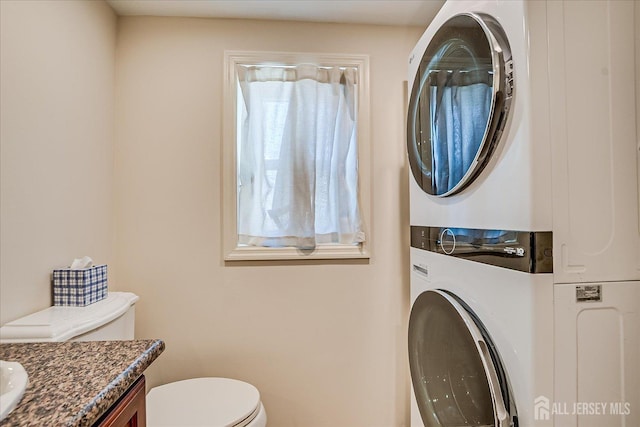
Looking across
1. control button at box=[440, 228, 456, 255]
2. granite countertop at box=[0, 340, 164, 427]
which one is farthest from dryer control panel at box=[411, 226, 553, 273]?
granite countertop at box=[0, 340, 164, 427]

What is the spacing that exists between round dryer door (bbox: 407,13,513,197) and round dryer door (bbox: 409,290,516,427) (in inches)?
15.2

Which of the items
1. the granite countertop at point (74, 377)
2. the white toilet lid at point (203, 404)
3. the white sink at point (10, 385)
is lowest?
the white toilet lid at point (203, 404)

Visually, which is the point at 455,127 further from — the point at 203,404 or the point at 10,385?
the point at 203,404

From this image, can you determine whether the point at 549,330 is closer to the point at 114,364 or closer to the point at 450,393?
the point at 450,393

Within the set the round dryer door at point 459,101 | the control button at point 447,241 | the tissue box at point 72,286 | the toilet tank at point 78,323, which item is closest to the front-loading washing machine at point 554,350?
the control button at point 447,241

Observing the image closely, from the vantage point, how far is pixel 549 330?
799 millimetres

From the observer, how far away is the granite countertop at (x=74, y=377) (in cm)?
56

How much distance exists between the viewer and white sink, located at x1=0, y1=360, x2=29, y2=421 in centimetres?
56

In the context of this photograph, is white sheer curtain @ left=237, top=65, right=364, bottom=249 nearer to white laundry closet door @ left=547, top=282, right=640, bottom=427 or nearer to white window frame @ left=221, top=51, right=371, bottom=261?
white window frame @ left=221, top=51, right=371, bottom=261

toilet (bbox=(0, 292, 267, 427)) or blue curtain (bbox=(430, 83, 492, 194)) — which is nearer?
blue curtain (bbox=(430, 83, 492, 194))

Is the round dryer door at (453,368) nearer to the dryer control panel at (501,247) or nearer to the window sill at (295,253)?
the dryer control panel at (501,247)

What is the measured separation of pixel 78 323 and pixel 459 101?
1378mm

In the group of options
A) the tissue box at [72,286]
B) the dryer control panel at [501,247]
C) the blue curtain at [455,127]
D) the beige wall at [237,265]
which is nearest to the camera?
the dryer control panel at [501,247]

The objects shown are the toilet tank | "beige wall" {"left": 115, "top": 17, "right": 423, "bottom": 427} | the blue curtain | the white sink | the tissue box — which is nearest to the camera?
the white sink
